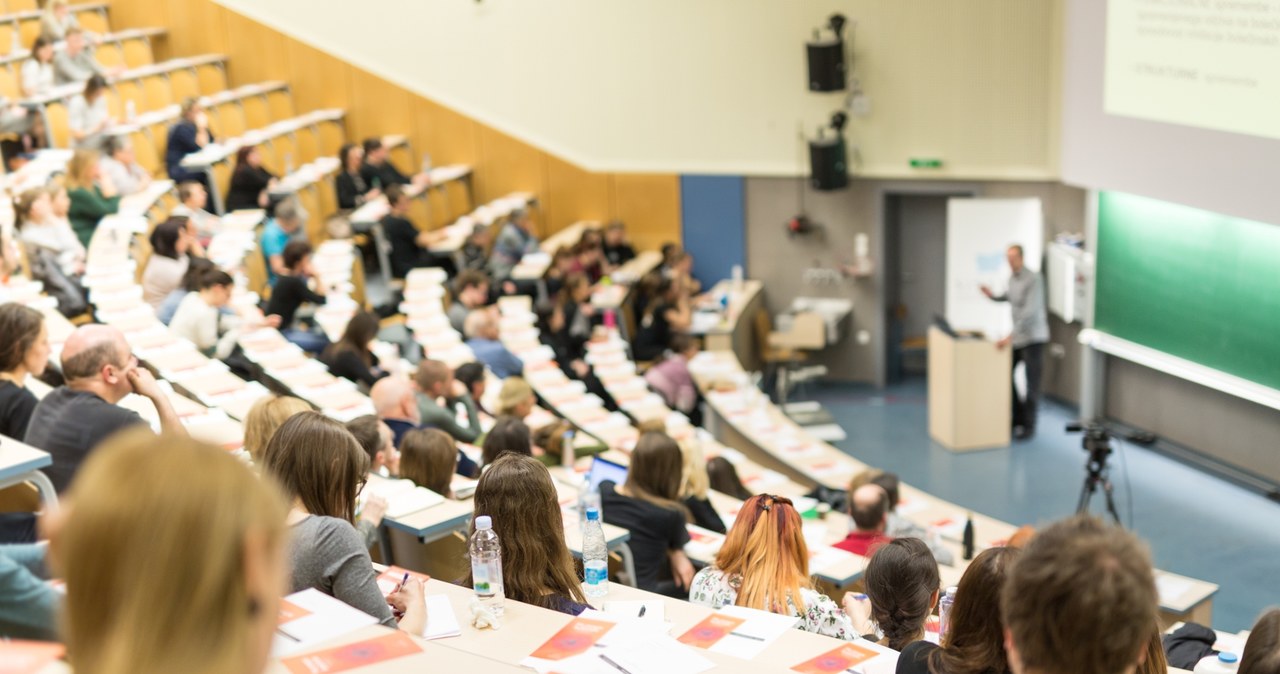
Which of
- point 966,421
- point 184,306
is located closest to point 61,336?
point 184,306

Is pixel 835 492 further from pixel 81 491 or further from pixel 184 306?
pixel 81 491

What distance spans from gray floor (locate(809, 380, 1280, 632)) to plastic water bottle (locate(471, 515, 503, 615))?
201 inches

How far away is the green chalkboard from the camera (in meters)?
8.58

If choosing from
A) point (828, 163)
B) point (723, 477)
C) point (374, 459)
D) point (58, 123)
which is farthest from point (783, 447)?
point (58, 123)

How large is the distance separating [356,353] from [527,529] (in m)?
4.50

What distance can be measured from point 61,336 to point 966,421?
684 cm

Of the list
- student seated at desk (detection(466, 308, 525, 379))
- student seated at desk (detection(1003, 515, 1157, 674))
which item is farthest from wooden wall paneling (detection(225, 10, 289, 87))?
student seated at desk (detection(1003, 515, 1157, 674))

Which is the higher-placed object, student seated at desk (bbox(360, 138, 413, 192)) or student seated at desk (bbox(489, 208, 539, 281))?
student seated at desk (bbox(360, 138, 413, 192))

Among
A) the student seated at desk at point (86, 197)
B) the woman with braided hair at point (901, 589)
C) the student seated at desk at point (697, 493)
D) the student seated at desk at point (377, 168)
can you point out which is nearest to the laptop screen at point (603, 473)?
the student seated at desk at point (697, 493)

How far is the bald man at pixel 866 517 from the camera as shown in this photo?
5623mm

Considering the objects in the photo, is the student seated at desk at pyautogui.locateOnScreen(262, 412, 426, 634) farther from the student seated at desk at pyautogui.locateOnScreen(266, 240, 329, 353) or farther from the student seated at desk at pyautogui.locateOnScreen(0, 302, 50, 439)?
the student seated at desk at pyautogui.locateOnScreen(266, 240, 329, 353)

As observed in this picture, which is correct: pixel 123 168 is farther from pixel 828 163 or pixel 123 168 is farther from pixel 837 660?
pixel 837 660

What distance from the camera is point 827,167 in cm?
1140

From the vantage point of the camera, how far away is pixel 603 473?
5992 millimetres
